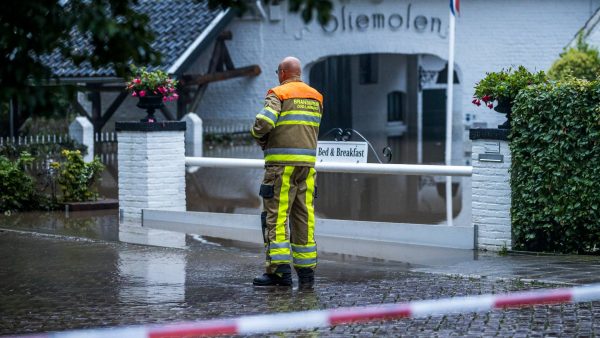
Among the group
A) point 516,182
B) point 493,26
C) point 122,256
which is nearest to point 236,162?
point 122,256

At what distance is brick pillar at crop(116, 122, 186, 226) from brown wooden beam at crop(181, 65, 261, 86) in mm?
14562

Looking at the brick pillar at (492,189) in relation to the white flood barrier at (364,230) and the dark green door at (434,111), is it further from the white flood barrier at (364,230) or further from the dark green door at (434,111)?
the dark green door at (434,111)

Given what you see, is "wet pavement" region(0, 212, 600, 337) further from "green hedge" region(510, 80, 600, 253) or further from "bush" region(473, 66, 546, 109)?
"bush" region(473, 66, 546, 109)

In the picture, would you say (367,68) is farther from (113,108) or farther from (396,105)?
(113,108)

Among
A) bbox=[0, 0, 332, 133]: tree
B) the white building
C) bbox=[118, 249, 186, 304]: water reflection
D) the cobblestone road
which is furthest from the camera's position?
the white building

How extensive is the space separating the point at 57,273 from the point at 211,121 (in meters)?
23.0

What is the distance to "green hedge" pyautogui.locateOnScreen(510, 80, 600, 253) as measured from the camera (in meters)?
10.4

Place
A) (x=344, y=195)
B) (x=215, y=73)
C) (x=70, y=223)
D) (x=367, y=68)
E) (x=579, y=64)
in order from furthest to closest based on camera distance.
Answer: (x=367, y=68), (x=215, y=73), (x=579, y=64), (x=344, y=195), (x=70, y=223)

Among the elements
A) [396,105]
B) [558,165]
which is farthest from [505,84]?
[396,105]

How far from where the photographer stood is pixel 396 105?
39188 mm

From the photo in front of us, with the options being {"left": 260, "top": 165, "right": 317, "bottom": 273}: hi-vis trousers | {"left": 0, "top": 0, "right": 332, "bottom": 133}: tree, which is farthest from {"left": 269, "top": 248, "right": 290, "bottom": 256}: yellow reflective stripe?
{"left": 0, "top": 0, "right": 332, "bottom": 133}: tree

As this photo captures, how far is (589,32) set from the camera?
2714 cm

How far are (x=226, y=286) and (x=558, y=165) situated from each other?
11.0 feet

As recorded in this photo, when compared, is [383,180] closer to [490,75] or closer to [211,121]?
[490,75]
